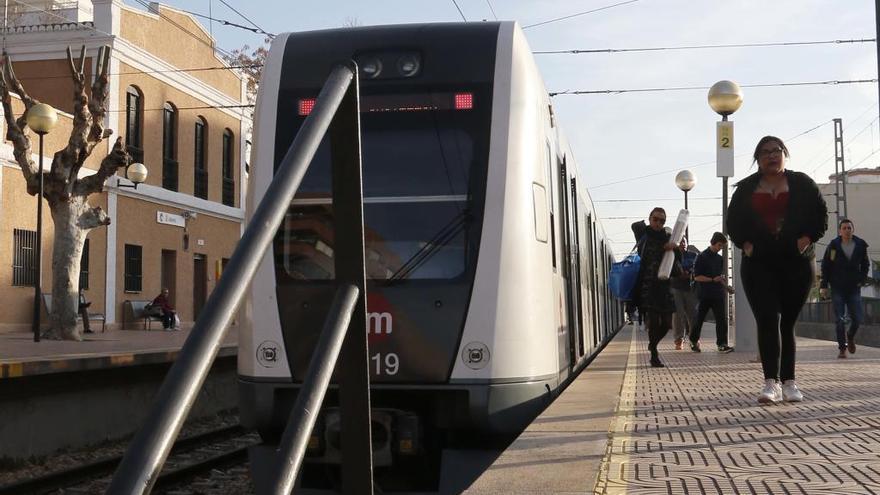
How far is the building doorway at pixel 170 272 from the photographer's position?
1412 inches

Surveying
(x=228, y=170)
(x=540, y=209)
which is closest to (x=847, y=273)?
(x=540, y=209)

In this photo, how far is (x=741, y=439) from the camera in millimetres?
5121

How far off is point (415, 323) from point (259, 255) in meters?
4.46

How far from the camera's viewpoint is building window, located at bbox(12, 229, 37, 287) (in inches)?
1085

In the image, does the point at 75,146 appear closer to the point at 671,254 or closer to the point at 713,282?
the point at 713,282

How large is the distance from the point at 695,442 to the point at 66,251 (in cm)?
1856

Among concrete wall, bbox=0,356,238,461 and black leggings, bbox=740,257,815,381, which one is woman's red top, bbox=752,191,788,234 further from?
concrete wall, bbox=0,356,238,461

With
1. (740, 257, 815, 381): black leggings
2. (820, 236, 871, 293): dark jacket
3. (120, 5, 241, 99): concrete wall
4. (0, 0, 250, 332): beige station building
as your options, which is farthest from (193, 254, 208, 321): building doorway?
(740, 257, 815, 381): black leggings

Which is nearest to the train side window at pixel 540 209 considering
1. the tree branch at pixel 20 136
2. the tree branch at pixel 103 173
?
the tree branch at pixel 103 173

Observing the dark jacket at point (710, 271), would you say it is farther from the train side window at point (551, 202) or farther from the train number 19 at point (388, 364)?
the train number 19 at point (388, 364)

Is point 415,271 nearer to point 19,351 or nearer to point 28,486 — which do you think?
point 28,486

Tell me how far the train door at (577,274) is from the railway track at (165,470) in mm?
3161

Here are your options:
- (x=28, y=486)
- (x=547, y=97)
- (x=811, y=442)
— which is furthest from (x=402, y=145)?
(x=28, y=486)

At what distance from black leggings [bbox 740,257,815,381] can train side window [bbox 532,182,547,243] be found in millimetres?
1372
